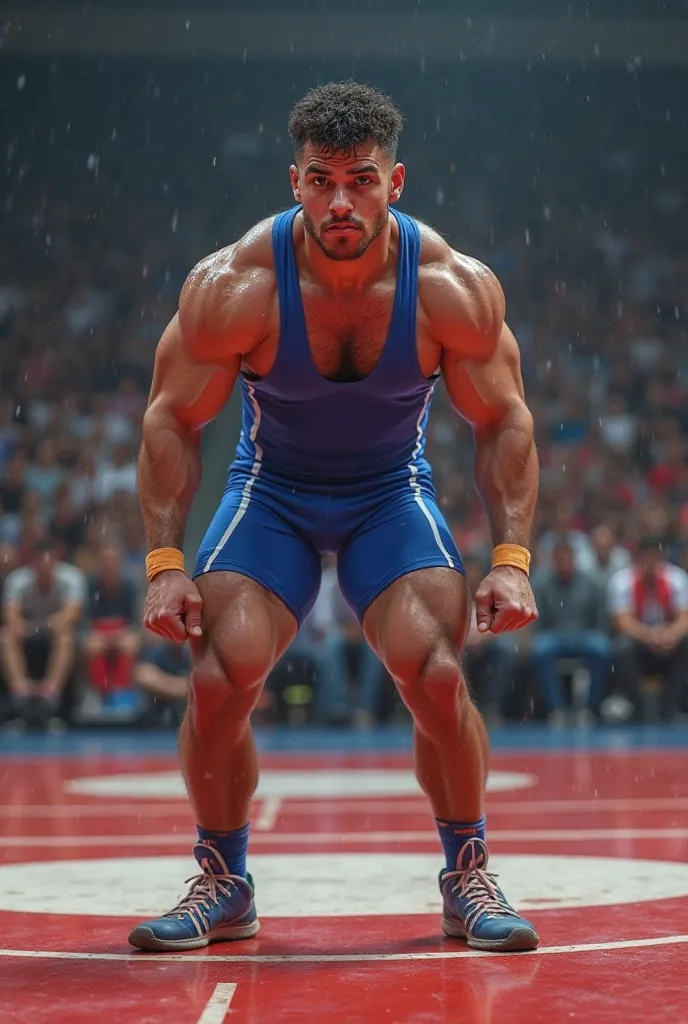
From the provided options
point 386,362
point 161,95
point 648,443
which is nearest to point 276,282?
point 386,362

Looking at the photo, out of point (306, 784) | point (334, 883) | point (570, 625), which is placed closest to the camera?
point (334, 883)

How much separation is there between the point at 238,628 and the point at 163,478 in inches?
17.1

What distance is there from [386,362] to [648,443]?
10.8m

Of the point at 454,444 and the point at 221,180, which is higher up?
the point at 221,180

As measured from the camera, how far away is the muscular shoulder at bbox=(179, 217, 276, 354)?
11.9 feet

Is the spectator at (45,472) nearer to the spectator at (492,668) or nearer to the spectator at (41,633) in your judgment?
the spectator at (41,633)

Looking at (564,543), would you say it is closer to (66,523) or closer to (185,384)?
(66,523)

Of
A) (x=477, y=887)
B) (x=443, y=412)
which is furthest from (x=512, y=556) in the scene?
(x=443, y=412)

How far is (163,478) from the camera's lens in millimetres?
3715

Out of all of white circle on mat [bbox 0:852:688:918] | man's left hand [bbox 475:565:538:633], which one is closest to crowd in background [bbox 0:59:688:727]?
white circle on mat [bbox 0:852:688:918]

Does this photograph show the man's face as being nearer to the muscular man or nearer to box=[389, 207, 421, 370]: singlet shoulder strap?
the muscular man

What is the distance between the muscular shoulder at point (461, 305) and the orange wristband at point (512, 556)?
48 centimetres

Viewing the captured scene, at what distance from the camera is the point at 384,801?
22.1 ft

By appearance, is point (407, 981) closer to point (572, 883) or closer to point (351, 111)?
point (572, 883)
